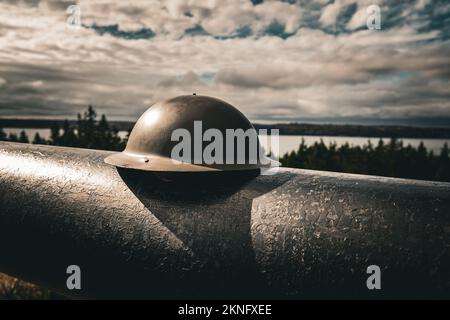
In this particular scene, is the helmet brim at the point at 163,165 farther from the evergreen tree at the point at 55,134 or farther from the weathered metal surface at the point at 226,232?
the evergreen tree at the point at 55,134

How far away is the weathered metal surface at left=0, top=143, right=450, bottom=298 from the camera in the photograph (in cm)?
171

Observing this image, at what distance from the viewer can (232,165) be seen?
227cm

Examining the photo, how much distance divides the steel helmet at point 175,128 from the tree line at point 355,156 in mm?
13203

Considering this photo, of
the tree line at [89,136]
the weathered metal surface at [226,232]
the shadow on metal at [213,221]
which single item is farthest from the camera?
the tree line at [89,136]

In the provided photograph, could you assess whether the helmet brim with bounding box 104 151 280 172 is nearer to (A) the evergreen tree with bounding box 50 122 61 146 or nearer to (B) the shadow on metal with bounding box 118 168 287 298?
(B) the shadow on metal with bounding box 118 168 287 298

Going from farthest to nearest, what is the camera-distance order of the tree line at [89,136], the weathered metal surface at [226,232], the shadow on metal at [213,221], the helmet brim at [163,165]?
the tree line at [89,136] < the helmet brim at [163,165] < the shadow on metal at [213,221] < the weathered metal surface at [226,232]

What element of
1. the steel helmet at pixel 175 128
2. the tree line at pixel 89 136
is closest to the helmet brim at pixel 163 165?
the steel helmet at pixel 175 128

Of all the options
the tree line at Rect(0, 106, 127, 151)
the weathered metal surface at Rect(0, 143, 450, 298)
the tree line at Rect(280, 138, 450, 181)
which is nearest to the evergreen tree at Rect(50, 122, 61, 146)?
the tree line at Rect(0, 106, 127, 151)

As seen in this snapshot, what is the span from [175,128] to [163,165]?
230 mm

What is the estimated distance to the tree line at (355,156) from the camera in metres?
16.1
